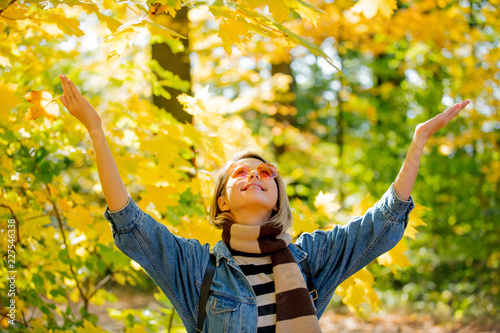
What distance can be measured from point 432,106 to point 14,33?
600 centimetres

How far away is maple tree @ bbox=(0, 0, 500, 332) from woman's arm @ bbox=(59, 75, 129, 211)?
0.60 ft

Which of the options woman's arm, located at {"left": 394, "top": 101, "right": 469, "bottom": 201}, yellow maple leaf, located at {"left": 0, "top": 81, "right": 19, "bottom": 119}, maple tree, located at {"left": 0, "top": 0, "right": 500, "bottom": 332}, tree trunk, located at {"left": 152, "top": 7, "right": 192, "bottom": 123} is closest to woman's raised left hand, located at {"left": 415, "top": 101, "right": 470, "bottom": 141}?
woman's arm, located at {"left": 394, "top": 101, "right": 469, "bottom": 201}

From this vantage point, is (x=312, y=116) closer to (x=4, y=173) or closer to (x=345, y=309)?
(x=345, y=309)

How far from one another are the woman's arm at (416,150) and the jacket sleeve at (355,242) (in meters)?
0.03

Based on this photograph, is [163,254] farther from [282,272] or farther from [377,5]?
[377,5]

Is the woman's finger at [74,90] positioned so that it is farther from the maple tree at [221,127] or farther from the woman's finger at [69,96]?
the maple tree at [221,127]

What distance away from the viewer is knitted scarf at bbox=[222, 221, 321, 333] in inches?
53.5

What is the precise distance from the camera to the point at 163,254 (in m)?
1.42

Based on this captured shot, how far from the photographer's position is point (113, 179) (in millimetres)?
1319

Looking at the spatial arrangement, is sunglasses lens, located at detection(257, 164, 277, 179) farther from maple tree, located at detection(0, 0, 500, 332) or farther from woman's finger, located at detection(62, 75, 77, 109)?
woman's finger, located at detection(62, 75, 77, 109)

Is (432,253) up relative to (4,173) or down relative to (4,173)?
down

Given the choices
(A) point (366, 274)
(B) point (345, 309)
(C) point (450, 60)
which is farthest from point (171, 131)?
(B) point (345, 309)

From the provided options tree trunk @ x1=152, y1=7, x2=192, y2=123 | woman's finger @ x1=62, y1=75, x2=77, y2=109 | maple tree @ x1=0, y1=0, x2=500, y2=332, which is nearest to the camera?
woman's finger @ x1=62, y1=75, x2=77, y2=109

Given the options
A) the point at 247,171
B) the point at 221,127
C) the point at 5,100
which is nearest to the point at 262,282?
the point at 247,171
